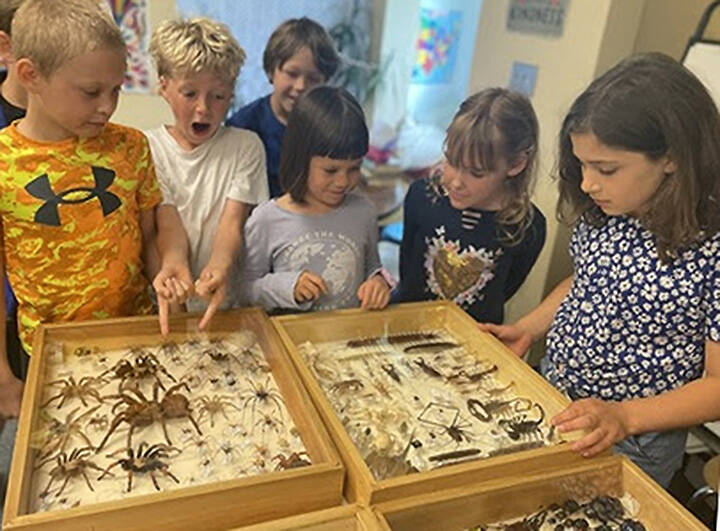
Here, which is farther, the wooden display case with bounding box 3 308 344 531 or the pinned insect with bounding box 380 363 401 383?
the pinned insect with bounding box 380 363 401 383

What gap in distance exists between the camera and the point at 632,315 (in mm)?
1135

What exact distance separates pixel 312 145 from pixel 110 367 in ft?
1.96

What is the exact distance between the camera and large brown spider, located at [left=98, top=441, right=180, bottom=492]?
881mm

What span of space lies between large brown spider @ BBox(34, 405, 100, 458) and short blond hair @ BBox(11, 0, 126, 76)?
0.56 meters

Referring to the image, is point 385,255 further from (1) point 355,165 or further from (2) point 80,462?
(2) point 80,462

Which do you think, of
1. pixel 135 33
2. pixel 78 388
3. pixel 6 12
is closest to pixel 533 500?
pixel 78 388

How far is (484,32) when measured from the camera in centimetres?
184

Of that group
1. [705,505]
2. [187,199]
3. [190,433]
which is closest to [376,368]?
[190,433]

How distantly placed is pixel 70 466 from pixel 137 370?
240mm

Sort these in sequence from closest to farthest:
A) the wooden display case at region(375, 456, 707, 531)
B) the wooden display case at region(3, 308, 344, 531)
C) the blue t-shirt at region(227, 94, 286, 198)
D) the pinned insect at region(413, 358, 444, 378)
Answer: the wooden display case at region(3, 308, 344, 531) < the wooden display case at region(375, 456, 707, 531) < the pinned insect at region(413, 358, 444, 378) < the blue t-shirt at region(227, 94, 286, 198)

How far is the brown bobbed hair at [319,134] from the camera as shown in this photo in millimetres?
1306

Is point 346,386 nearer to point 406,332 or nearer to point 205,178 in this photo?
point 406,332

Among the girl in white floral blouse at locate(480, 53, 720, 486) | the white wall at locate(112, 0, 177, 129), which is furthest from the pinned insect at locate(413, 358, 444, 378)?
the white wall at locate(112, 0, 177, 129)

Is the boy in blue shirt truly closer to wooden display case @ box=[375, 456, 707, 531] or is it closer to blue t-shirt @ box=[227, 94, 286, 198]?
blue t-shirt @ box=[227, 94, 286, 198]
